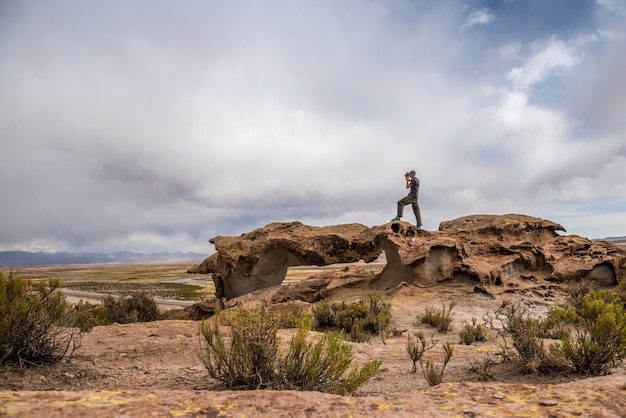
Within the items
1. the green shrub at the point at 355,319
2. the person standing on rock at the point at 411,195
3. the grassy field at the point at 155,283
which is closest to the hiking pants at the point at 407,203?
the person standing on rock at the point at 411,195

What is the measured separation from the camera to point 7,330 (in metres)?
4.84

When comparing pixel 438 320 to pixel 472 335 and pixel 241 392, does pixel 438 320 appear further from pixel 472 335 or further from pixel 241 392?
pixel 241 392

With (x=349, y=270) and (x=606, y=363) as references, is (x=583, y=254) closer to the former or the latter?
(x=349, y=270)

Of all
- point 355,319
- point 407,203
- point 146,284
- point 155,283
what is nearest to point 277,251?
point 407,203

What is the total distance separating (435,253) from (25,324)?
14145 millimetres

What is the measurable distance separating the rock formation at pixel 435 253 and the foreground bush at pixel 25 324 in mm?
12367

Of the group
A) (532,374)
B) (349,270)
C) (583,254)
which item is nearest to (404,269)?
(349,270)

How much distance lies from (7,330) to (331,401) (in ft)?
13.3

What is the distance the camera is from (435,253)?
16281 millimetres

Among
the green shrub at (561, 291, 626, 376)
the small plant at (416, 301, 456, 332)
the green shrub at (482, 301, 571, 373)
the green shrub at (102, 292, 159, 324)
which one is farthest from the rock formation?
the green shrub at (561, 291, 626, 376)

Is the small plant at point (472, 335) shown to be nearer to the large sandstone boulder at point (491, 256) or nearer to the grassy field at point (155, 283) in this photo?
the large sandstone boulder at point (491, 256)

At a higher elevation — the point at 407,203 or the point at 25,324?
the point at 407,203

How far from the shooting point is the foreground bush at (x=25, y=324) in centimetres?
487

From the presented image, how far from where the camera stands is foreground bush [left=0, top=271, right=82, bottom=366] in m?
4.87
